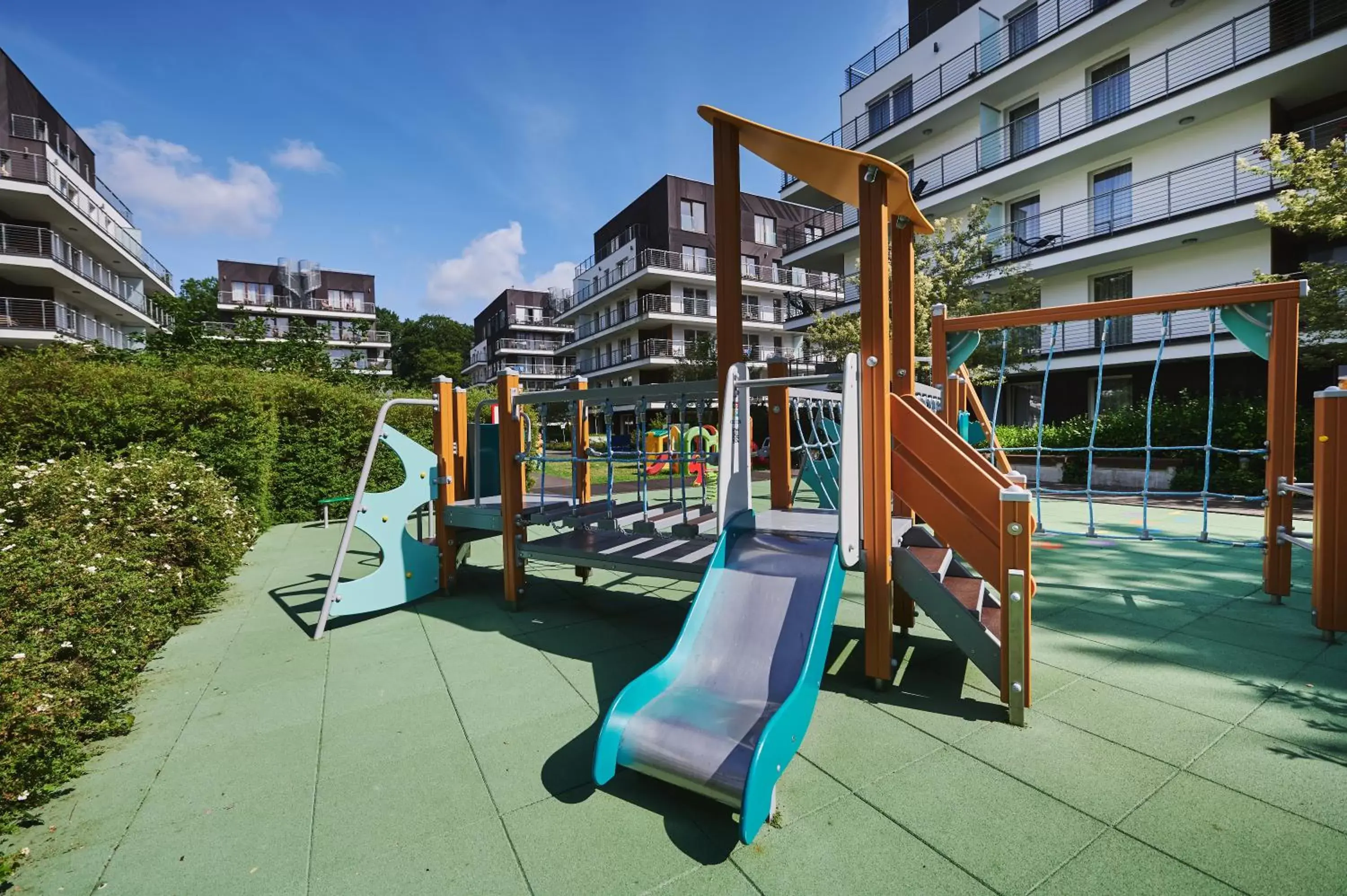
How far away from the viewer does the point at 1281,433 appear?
4328mm

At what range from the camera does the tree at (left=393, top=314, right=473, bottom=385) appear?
214ft

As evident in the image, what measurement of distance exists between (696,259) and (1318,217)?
26.9m

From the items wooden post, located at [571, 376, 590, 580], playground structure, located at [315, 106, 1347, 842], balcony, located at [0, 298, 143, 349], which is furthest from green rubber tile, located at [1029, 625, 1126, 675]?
balcony, located at [0, 298, 143, 349]

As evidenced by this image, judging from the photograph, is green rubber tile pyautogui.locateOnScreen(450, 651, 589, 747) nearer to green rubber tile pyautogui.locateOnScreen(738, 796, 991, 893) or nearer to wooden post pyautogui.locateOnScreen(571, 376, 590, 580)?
green rubber tile pyautogui.locateOnScreen(738, 796, 991, 893)

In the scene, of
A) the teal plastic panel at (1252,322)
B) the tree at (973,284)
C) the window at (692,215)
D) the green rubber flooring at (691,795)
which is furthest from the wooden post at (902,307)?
the window at (692,215)

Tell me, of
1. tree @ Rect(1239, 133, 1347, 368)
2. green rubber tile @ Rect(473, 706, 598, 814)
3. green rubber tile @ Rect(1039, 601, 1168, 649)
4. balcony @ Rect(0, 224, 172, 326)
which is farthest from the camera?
balcony @ Rect(0, 224, 172, 326)

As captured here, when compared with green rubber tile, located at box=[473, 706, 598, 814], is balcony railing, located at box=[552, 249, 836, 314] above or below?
above

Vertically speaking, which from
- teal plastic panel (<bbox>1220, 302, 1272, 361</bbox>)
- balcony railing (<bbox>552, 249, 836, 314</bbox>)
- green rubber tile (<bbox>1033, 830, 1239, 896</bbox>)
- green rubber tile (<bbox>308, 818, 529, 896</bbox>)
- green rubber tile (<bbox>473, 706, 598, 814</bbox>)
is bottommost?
green rubber tile (<bbox>473, 706, 598, 814</bbox>)

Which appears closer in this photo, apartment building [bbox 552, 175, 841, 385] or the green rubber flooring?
the green rubber flooring

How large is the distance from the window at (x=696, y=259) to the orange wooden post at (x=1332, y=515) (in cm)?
3189

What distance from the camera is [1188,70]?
14.6 metres

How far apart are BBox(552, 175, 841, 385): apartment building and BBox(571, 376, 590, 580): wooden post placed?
26071 millimetres

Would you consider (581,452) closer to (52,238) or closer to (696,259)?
(52,238)

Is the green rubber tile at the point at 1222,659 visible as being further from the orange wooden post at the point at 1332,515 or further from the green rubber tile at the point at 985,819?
the green rubber tile at the point at 985,819
